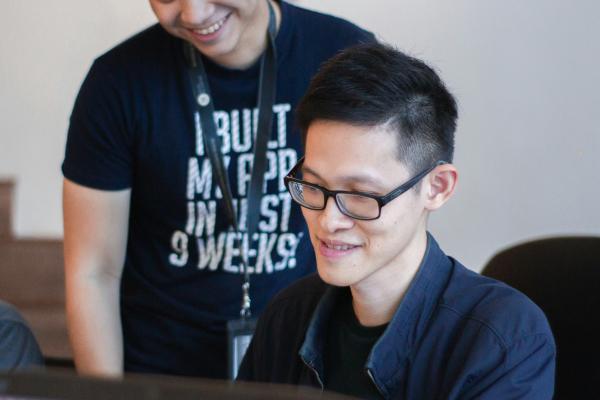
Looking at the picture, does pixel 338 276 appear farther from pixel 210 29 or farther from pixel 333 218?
pixel 210 29

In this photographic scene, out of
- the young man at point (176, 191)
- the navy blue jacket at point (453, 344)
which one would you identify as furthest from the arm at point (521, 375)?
the young man at point (176, 191)

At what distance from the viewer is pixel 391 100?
4.51 ft

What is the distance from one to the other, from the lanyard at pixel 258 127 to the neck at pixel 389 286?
45cm

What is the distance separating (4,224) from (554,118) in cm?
205

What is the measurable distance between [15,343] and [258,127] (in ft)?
1.96

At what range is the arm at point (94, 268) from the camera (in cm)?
181

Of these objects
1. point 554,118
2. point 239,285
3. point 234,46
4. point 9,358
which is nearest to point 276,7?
point 234,46

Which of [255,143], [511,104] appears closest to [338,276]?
[255,143]

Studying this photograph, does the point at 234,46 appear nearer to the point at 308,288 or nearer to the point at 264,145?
the point at 264,145

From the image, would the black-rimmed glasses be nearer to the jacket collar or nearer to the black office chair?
the jacket collar

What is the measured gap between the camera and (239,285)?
6.08ft

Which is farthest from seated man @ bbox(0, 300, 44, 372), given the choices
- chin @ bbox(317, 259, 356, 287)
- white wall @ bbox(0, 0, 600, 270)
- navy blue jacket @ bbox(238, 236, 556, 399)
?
white wall @ bbox(0, 0, 600, 270)

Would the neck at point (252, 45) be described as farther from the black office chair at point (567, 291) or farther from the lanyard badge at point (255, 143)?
the black office chair at point (567, 291)

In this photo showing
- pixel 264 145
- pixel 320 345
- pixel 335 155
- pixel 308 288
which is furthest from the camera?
pixel 264 145
